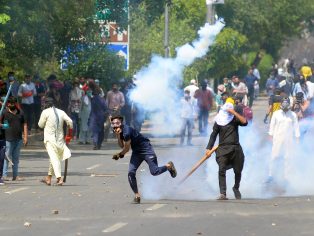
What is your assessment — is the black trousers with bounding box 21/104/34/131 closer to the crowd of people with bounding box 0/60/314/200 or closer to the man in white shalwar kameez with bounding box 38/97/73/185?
the crowd of people with bounding box 0/60/314/200

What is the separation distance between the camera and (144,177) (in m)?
24.2

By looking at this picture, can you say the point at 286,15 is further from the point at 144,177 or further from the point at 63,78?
the point at 144,177

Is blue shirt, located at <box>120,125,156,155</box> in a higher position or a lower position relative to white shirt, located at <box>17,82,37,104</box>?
lower

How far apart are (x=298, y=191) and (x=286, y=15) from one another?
56.7 meters

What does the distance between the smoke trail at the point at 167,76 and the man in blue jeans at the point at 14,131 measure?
9.02 metres

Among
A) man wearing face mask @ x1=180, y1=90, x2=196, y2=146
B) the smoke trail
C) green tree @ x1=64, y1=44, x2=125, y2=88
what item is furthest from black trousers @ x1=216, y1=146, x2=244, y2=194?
green tree @ x1=64, y1=44, x2=125, y2=88

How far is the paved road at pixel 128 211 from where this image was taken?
15.4 meters

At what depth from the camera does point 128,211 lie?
1775cm

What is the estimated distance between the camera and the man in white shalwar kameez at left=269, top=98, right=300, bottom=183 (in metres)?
23.2

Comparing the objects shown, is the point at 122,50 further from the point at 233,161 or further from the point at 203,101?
the point at 233,161

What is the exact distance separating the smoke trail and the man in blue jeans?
355 inches

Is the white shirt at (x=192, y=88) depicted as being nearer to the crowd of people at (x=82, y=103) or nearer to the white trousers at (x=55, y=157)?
the crowd of people at (x=82, y=103)

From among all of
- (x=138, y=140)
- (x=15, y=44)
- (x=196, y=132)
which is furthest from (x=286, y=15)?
(x=138, y=140)

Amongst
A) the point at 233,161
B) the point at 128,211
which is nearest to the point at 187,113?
the point at 233,161
